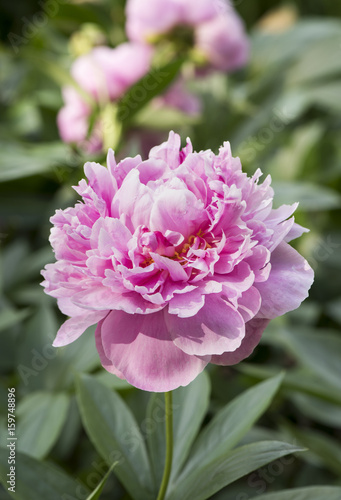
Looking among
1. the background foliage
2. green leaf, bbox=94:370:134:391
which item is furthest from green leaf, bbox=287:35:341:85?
green leaf, bbox=94:370:134:391

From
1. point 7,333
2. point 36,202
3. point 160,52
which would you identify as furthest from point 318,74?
point 7,333

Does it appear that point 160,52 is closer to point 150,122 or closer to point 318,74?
point 150,122

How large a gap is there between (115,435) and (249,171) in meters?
0.55

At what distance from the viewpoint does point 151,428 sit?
0.49 m

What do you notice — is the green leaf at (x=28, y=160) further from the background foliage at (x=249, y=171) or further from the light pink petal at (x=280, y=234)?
the light pink petal at (x=280, y=234)

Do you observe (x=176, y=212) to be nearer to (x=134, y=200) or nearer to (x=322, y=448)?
(x=134, y=200)

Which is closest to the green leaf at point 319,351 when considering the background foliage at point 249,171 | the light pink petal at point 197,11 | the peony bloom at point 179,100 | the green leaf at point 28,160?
the background foliage at point 249,171

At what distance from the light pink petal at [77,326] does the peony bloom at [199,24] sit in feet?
2.56

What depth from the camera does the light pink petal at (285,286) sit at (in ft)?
1.06

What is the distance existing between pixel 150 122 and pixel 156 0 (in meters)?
0.21

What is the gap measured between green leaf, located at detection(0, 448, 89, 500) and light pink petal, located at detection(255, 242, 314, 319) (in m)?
0.21

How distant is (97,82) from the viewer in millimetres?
939

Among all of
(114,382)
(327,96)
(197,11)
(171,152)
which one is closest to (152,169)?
(171,152)

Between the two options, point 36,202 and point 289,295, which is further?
point 36,202
